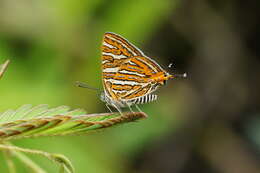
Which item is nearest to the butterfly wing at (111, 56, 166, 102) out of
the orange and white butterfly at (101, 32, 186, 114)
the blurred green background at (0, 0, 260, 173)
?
the orange and white butterfly at (101, 32, 186, 114)

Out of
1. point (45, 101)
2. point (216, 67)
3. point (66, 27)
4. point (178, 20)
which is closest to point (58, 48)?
point (66, 27)

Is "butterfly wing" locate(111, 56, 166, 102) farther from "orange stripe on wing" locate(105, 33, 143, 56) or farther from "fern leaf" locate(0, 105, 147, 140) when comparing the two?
"fern leaf" locate(0, 105, 147, 140)

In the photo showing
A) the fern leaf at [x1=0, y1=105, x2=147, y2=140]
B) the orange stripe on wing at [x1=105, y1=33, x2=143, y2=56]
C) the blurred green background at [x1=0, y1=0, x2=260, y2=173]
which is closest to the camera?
the fern leaf at [x1=0, y1=105, x2=147, y2=140]

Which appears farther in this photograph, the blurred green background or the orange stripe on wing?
the blurred green background

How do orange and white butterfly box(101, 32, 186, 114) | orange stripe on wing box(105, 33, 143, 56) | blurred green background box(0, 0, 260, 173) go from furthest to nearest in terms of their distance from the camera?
blurred green background box(0, 0, 260, 173), orange and white butterfly box(101, 32, 186, 114), orange stripe on wing box(105, 33, 143, 56)

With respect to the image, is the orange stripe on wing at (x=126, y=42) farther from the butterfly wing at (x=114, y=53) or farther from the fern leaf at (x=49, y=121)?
the fern leaf at (x=49, y=121)

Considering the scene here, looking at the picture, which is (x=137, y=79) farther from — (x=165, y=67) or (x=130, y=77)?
(x=165, y=67)

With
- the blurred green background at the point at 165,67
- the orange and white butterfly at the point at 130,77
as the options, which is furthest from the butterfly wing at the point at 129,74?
the blurred green background at the point at 165,67

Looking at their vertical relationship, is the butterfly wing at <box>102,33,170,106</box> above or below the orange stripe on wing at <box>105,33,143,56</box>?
below
